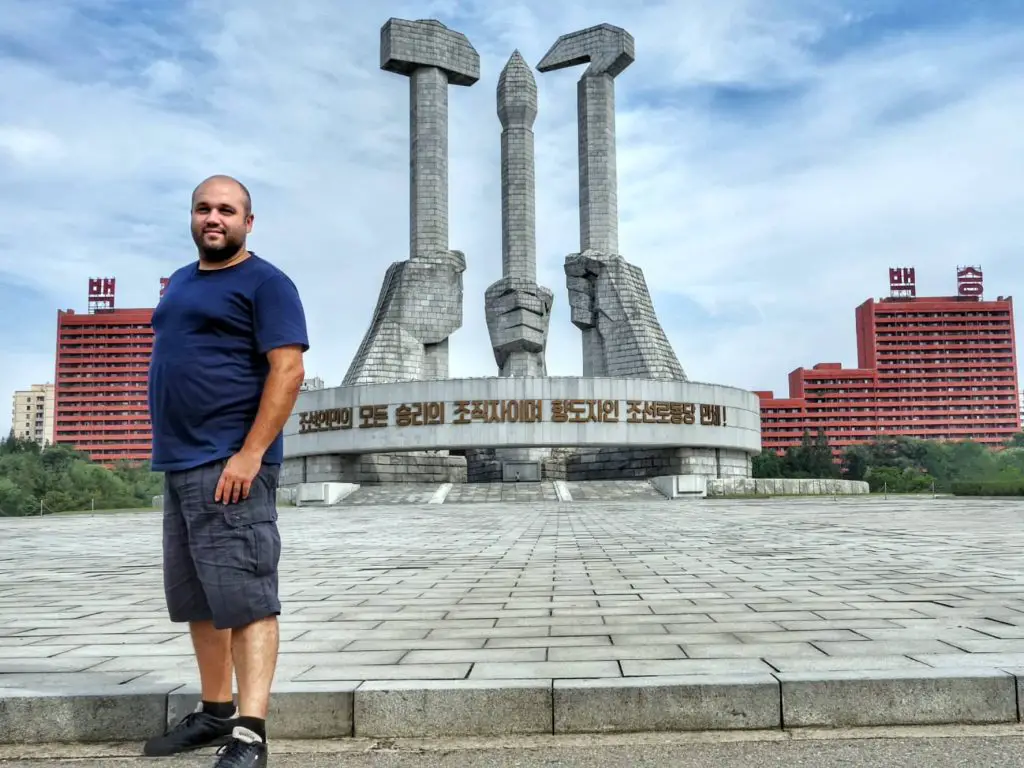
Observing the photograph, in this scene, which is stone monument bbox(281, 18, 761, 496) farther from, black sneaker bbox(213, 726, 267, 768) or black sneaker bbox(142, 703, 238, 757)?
black sneaker bbox(213, 726, 267, 768)

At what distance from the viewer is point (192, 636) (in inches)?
121

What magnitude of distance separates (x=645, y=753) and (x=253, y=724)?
1.29 meters

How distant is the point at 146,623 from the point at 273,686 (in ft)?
7.15

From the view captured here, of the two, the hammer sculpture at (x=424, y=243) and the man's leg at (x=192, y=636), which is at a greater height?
the hammer sculpture at (x=424, y=243)

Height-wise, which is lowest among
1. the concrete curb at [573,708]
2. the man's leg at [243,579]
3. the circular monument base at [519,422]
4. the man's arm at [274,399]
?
the concrete curb at [573,708]

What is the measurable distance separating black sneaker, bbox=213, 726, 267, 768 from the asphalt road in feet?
0.48

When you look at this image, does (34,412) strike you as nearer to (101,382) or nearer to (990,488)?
(101,382)

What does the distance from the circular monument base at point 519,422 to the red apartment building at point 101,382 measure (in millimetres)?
97761

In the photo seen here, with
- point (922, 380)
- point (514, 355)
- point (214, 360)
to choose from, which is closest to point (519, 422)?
point (514, 355)

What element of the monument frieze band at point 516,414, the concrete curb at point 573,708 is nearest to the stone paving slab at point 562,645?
the concrete curb at point 573,708

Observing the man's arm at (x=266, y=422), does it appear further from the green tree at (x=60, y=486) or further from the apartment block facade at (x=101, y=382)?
the apartment block facade at (x=101, y=382)

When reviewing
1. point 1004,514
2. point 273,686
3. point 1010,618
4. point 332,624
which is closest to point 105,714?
point 273,686

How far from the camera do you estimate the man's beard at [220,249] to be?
3.13 metres

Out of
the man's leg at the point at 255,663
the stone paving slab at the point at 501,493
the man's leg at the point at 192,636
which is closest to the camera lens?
the man's leg at the point at 255,663
